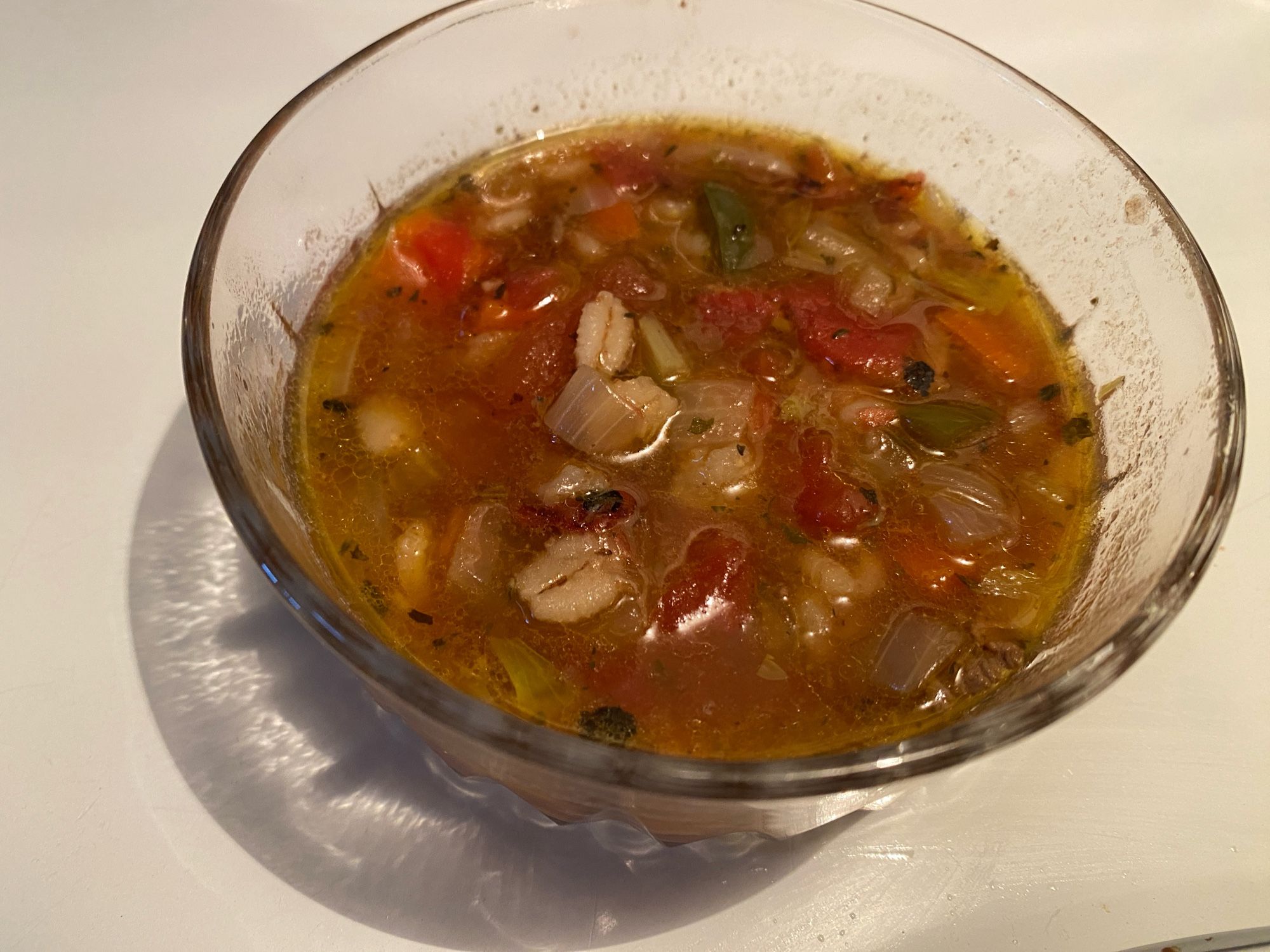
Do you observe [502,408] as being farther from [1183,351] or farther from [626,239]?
[1183,351]

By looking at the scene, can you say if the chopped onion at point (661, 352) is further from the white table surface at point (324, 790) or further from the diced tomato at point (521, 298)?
the white table surface at point (324, 790)

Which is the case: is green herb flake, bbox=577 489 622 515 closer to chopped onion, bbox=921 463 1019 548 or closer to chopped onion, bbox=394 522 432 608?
chopped onion, bbox=394 522 432 608

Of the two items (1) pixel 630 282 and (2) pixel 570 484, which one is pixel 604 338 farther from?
(2) pixel 570 484

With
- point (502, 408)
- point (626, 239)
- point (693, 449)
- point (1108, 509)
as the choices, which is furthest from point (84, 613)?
point (1108, 509)

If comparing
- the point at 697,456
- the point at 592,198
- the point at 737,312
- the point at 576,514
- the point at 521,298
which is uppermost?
the point at 592,198

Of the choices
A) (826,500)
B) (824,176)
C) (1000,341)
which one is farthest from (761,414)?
(824,176)

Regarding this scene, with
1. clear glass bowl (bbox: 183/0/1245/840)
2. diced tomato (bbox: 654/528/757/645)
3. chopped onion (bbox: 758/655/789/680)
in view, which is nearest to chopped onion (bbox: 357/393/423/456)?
clear glass bowl (bbox: 183/0/1245/840)
